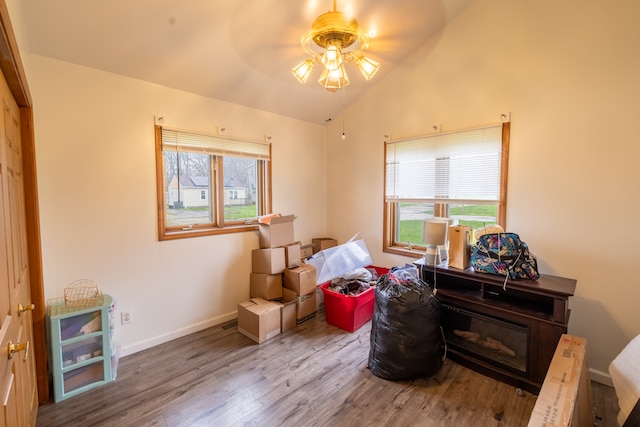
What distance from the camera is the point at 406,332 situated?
6.81 feet

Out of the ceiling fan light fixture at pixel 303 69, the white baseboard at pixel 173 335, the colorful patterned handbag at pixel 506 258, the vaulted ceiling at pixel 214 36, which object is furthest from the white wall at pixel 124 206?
the colorful patterned handbag at pixel 506 258

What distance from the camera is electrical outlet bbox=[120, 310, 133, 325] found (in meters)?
2.45

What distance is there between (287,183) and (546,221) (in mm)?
2634

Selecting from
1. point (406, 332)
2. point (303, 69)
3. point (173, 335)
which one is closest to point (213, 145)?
point (303, 69)

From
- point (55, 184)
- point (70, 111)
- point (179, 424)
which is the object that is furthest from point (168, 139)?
point (179, 424)

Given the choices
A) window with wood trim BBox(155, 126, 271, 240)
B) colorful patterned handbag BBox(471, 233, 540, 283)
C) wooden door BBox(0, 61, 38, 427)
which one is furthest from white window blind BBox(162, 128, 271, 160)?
colorful patterned handbag BBox(471, 233, 540, 283)

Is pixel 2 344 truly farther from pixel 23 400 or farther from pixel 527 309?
pixel 527 309

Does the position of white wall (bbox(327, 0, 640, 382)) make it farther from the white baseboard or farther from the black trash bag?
the white baseboard

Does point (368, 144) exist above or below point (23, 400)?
above

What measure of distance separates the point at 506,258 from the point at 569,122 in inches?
46.0

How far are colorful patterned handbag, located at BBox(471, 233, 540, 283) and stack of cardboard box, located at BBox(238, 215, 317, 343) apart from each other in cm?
166

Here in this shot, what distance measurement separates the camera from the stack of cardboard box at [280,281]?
9.43ft

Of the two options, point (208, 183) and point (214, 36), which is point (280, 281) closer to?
point (208, 183)

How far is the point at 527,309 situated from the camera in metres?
2.04
